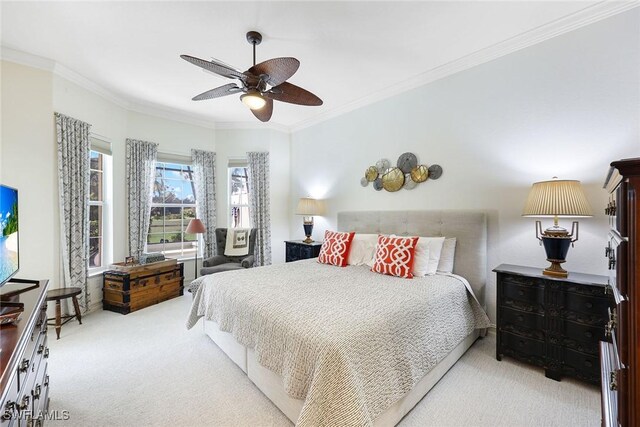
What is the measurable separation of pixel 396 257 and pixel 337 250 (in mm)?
776

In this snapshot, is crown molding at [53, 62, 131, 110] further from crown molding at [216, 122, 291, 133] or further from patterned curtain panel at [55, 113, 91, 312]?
crown molding at [216, 122, 291, 133]

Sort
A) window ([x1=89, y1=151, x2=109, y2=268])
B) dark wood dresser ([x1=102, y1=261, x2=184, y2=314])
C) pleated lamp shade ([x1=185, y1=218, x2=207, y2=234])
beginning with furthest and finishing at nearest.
→ pleated lamp shade ([x1=185, y1=218, x2=207, y2=234]), window ([x1=89, y1=151, x2=109, y2=268]), dark wood dresser ([x1=102, y1=261, x2=184, y2=314])

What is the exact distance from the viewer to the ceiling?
221cm

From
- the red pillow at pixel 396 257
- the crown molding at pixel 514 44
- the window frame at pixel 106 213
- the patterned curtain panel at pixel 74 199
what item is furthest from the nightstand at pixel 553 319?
the window frame at pixel 106 213

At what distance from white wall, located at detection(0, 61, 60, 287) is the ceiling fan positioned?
6.97ft

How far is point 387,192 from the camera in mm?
3746

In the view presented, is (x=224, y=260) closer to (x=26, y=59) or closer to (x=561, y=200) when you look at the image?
(x=26, y=59)

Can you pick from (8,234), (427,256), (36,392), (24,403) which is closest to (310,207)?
(427,256)

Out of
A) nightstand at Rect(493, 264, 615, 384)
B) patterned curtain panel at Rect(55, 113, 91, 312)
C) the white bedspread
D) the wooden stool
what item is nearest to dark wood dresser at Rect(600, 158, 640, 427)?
the white bedspread

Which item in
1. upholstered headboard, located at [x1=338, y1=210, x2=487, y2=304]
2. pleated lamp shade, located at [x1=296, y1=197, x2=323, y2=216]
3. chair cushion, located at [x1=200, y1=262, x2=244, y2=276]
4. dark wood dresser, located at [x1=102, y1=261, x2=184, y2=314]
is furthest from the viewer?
pleated lamp shade, located at [x1=296, y1=197, x2=323, y2=216]

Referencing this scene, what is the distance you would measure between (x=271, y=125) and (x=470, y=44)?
348cm

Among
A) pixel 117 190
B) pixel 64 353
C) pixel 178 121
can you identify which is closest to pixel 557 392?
pixel 64 353

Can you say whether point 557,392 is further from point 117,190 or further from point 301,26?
point 117,190

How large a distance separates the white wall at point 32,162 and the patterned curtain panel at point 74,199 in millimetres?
63
